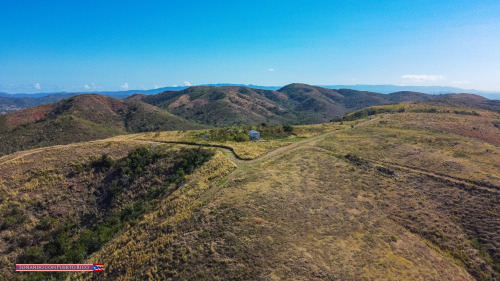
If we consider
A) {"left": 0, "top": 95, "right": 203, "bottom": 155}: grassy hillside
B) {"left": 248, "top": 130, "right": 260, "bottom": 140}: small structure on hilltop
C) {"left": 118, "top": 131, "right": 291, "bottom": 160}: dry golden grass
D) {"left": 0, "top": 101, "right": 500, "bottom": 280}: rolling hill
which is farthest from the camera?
{"left": 0, "top": 95, "right": 203, "bottom": 155}: grassy hillside

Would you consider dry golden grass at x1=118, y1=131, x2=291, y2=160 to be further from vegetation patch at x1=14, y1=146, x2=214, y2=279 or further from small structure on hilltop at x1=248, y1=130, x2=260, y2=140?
small structure on hilltop at x1=248, y1=130, x2=260, y2=140

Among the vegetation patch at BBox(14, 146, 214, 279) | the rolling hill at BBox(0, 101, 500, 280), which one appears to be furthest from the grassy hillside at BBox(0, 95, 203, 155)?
the vegetation patch at BBox(14, 146, 214, 279)

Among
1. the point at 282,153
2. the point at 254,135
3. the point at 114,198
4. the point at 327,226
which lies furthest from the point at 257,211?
the point at 254,135

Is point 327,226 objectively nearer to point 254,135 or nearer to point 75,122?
point 254,135

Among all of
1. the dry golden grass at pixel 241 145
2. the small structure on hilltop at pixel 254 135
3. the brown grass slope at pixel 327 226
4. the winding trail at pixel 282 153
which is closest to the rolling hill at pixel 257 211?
the brown grass slope at pixel 327 226

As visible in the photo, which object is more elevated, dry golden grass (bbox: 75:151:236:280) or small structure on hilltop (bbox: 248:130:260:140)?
small structure on hilltop (bbox: 248:130:260:140)
